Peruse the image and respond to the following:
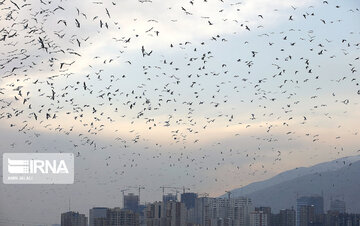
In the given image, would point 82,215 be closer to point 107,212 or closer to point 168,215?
point 107,212

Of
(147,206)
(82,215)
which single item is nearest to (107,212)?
(82,215)

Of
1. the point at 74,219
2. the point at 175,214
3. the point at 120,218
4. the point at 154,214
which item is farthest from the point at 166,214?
the point at 74,219

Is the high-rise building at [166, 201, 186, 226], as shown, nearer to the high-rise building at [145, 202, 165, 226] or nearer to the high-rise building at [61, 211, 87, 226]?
the high-rise building at [145, 202, 165, 226]

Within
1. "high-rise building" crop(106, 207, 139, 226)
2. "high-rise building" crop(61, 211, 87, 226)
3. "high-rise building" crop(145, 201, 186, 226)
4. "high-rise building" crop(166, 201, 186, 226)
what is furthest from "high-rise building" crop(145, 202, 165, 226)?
"high-rise building" crop(61, 211, 87, 226)

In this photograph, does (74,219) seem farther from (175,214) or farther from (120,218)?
(175,214)

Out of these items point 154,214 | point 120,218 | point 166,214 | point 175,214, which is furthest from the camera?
point 154,214
